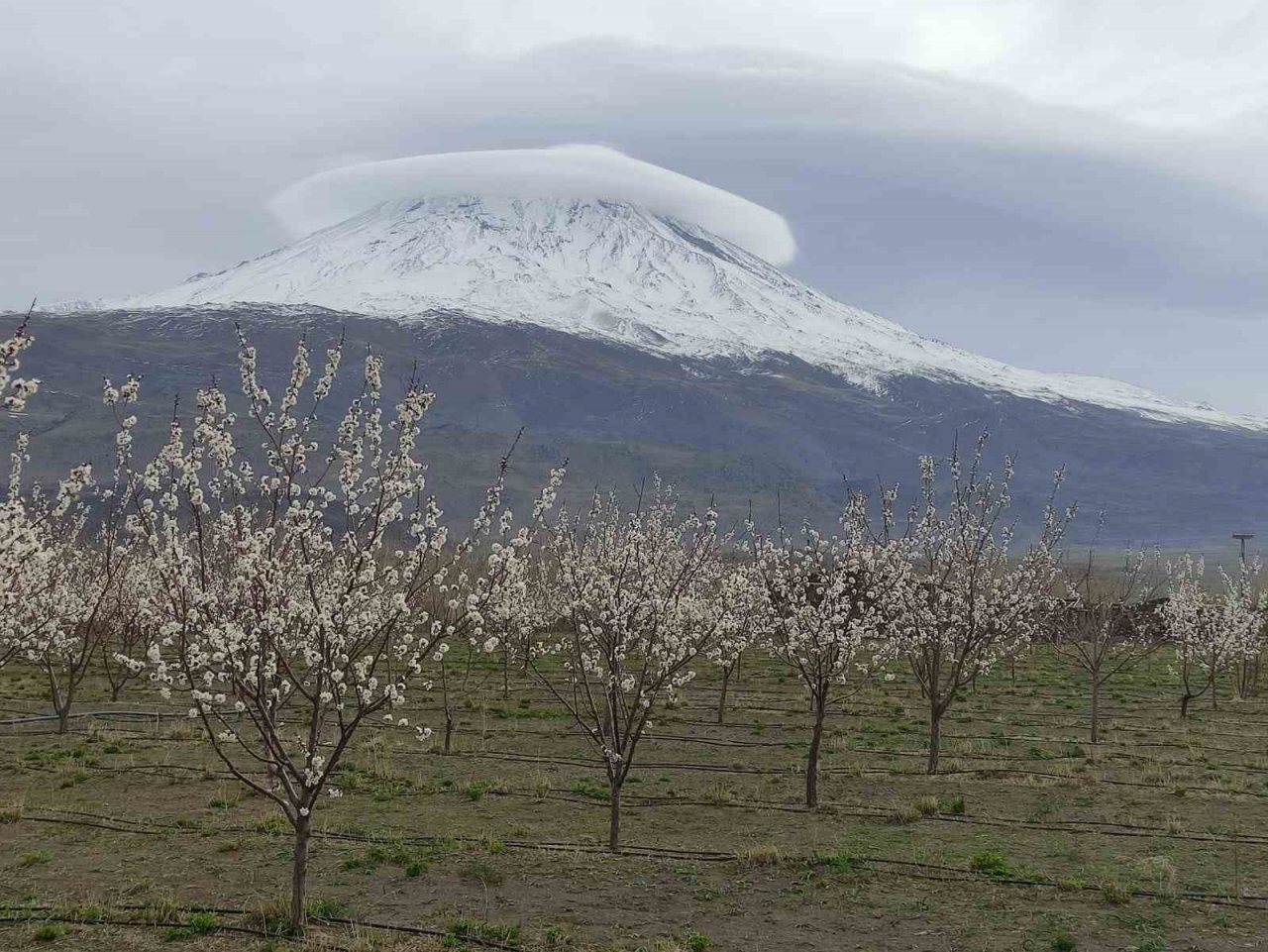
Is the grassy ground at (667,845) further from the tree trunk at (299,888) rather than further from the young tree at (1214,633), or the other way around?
the young tree at (1214,633)

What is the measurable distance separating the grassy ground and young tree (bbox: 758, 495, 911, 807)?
6.52ft

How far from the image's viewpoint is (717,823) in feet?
46.7

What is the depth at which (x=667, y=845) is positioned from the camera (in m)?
13.0

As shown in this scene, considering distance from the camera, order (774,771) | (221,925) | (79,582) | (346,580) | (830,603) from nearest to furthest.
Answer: (346,580) → (221,925) → (830,603) → (774,771) → (79,582)

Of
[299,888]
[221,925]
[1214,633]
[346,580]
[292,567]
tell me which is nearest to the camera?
[346,580]

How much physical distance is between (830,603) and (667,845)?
4545 mm

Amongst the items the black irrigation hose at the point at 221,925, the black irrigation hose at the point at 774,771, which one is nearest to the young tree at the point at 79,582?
the black irrigation hose at the point at 774,771

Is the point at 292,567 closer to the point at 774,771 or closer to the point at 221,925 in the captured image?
the point at 221,925

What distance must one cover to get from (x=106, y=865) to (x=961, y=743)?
53.0 feet

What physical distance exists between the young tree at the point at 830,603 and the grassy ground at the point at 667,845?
1.99 meters

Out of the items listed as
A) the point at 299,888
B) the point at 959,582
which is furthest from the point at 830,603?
the point at 299,888

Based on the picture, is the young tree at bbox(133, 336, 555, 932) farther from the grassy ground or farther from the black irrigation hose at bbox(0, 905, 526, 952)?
the grassy ground

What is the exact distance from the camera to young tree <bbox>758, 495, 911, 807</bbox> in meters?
14.9

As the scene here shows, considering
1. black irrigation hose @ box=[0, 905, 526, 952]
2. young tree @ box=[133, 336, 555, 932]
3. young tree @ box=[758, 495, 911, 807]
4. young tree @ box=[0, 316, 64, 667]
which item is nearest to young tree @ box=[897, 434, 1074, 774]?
young tree @ box=[758, 495, 911, 807]
